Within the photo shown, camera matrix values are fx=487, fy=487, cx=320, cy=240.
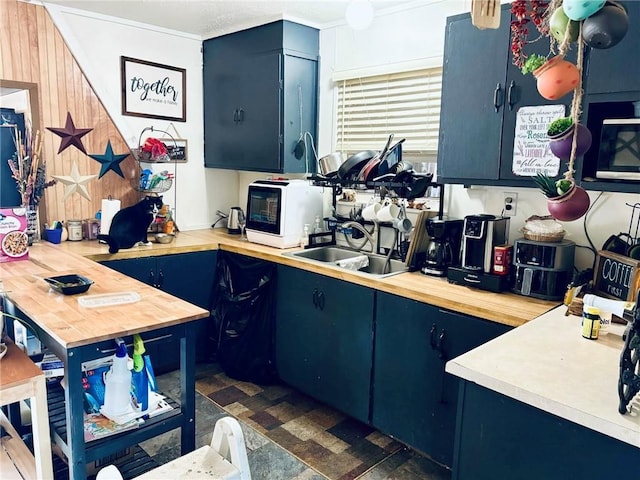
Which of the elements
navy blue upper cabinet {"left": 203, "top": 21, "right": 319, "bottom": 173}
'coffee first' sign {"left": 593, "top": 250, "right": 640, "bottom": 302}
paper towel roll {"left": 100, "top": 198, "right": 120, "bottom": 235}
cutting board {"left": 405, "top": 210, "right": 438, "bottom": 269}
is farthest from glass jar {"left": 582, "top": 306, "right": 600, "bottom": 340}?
paper towel roll {"left": 100, "top": 198, "right": 120, "bottom": 235}

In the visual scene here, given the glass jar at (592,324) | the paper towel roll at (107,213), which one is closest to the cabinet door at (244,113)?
the paper towel roll at (107,213)

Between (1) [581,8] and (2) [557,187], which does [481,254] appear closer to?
(2) [557,187]

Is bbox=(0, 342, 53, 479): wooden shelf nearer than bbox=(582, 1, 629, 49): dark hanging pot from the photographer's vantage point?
No

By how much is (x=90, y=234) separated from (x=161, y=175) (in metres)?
0.60

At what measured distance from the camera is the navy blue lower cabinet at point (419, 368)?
6.89ft

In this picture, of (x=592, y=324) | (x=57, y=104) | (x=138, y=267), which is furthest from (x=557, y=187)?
(x=57, y=104)

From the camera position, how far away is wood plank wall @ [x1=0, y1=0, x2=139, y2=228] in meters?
2.91

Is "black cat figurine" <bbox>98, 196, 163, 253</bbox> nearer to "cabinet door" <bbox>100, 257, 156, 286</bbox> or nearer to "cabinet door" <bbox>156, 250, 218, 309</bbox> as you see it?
"cabinet door" <bbox>100, 257, 156, 286</bbox>

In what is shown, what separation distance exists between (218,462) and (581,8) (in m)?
1.36

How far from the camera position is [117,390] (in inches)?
72.4

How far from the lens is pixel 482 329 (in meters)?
2.00

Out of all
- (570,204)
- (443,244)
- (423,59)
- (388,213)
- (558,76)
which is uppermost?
(423,59)

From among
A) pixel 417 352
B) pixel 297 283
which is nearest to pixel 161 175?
pixel 297 283

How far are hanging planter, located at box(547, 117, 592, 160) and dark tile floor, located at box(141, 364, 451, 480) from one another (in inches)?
68.5
